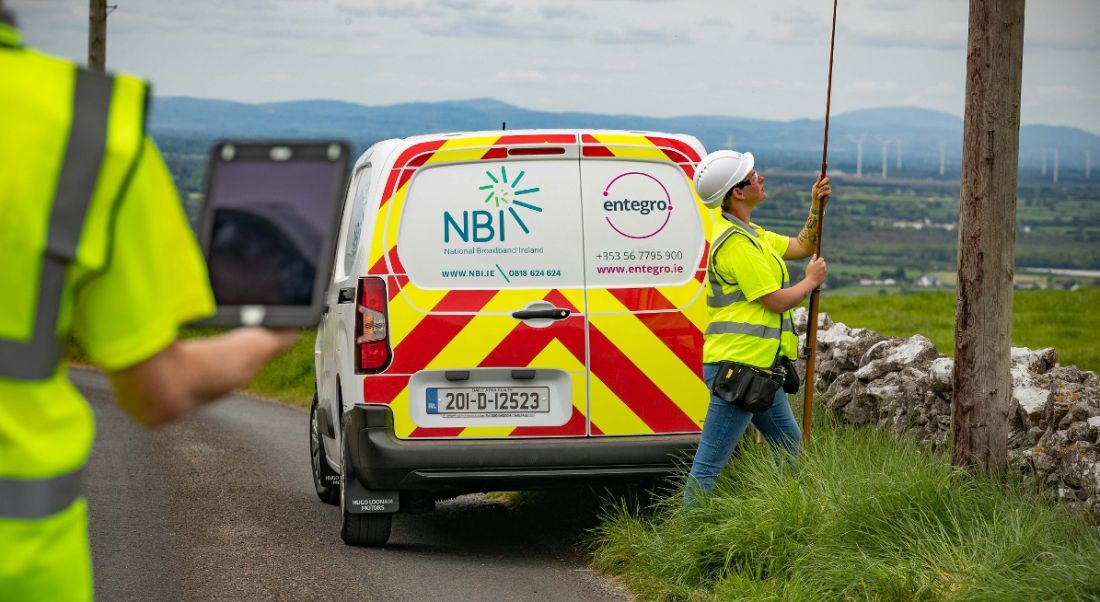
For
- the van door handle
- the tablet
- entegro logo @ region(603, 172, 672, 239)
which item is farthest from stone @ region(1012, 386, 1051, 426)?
the tablet

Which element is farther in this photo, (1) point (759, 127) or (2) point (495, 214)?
(1) point (759, 127)

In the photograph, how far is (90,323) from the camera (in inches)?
77.8

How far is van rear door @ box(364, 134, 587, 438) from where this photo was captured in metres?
7.54

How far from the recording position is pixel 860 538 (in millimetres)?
5973

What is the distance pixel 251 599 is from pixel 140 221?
5102mm

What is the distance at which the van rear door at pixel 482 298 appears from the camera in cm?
754

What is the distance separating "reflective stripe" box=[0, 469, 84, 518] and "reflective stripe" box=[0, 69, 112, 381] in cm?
14

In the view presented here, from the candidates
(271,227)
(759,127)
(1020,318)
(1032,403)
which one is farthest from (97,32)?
(759,127)

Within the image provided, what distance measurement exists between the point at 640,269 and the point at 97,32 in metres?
21.0

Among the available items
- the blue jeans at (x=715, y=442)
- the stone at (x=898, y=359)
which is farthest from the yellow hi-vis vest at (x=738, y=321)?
the stone at (x=898, y=359)

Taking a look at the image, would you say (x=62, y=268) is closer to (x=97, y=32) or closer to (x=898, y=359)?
(x=898, y=359)

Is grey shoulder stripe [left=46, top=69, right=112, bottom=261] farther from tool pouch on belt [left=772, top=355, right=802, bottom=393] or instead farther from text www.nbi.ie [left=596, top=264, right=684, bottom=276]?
text www.nbi.ie [left=596, top=264, right=684, bottom=276]

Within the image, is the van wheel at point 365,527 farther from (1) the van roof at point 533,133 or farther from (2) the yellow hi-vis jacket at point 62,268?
(2) the yellow hi-vis jacket at point 62,268

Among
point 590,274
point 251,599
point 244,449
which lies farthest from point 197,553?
point 244,449
